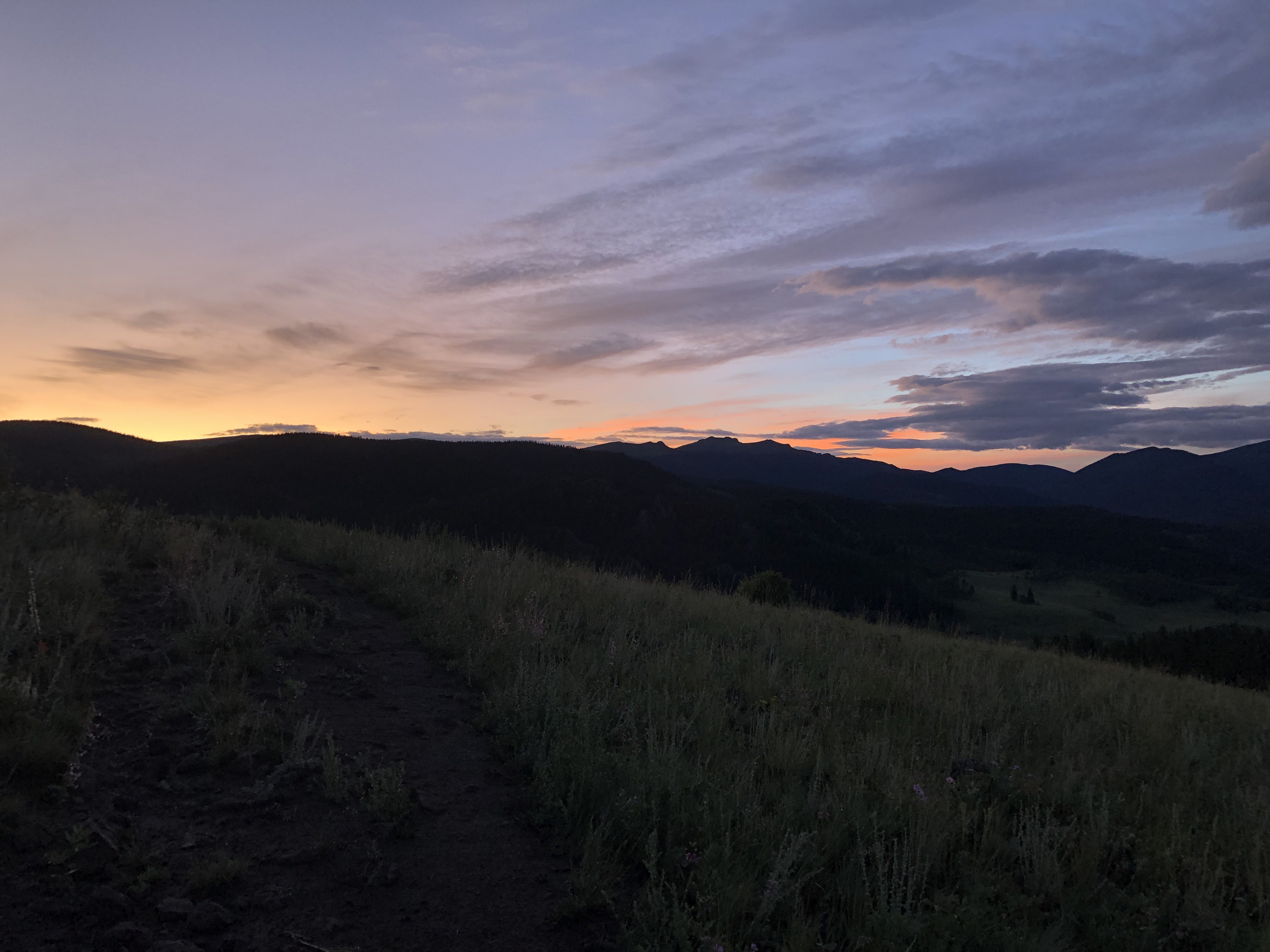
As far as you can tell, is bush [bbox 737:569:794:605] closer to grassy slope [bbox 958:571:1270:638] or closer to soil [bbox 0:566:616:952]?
soil [bbox 0:566:616:952]

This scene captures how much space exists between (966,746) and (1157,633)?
139ft

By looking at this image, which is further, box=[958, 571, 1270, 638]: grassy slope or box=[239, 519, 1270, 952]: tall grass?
box=[958, 571, 1270, 638]: grassy slope

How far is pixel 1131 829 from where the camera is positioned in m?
3.80

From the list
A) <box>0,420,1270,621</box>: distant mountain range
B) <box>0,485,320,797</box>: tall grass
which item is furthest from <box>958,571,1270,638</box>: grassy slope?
<box>0,485,320,797</box>: tall grass

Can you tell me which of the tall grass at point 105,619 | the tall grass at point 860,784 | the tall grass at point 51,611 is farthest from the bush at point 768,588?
the tall grass at point 51,611

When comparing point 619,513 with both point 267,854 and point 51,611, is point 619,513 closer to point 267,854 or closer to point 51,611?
point 51,611

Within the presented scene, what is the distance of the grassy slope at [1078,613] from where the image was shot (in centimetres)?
5984

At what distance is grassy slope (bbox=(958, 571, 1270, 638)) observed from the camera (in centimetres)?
5984

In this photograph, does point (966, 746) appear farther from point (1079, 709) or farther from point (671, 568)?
point (671, 568)

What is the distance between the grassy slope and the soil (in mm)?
58037

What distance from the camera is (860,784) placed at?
399 centimetres

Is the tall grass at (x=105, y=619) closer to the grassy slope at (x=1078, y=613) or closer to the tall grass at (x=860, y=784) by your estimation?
the tall grass at (x=860, y=784)

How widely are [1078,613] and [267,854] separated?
77.9 metres

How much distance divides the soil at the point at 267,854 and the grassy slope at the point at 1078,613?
5804cm
